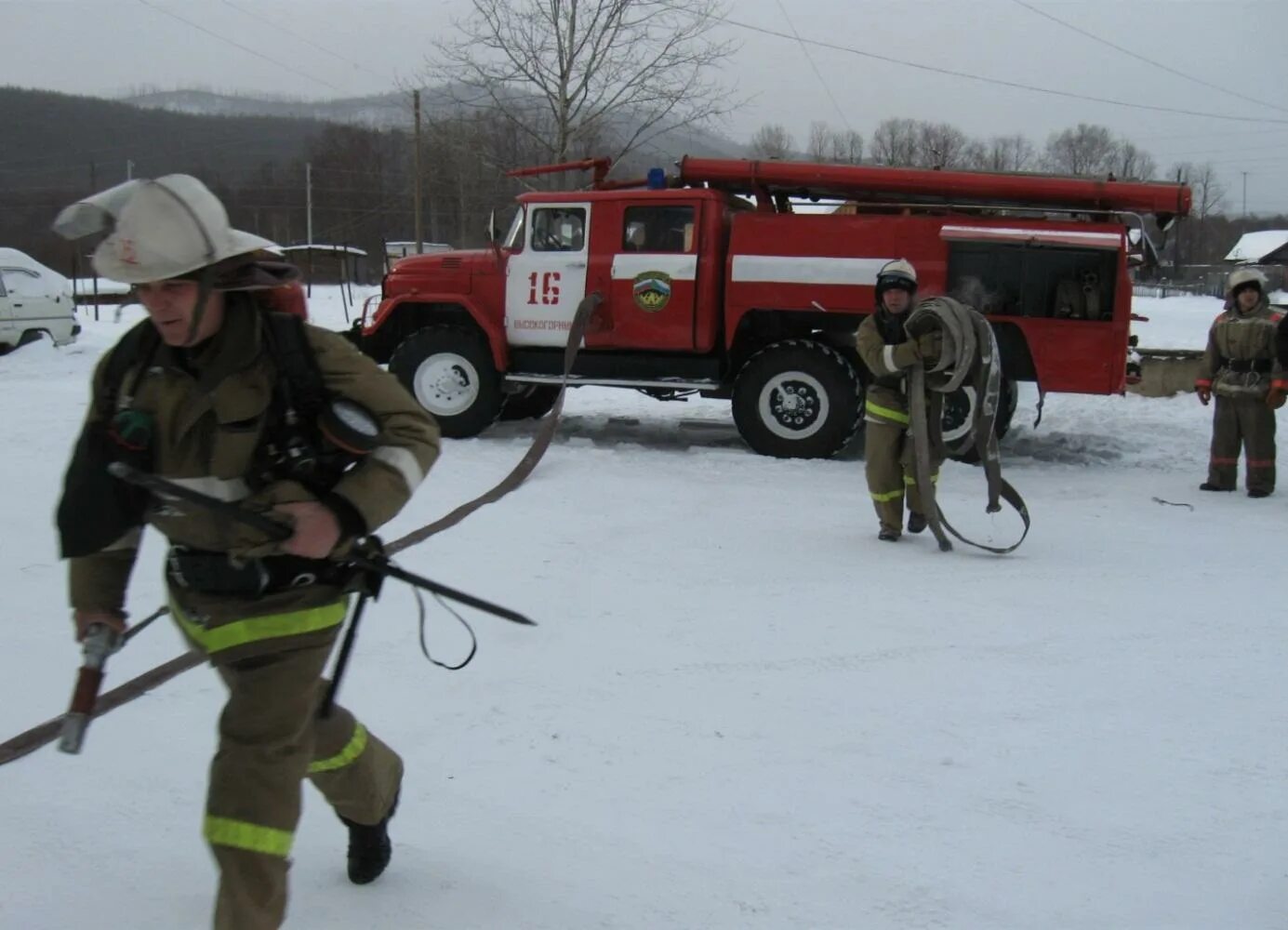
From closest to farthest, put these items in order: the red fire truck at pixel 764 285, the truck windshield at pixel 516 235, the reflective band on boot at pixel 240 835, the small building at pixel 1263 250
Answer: the reflective band on boot at pixel 240 835 < the red fire truck at pixel 764 285 < the truck windshield at pixel 516 235 < the small building at pixel 1263 250

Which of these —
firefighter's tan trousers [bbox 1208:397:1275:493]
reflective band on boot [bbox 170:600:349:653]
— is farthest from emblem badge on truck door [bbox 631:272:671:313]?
reflective band on boot [bbox 170:600:349:653]

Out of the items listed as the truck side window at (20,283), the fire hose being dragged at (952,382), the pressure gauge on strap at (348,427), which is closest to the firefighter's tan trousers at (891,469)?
the fire hose being dragged at (952,382)

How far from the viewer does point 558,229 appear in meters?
11.0

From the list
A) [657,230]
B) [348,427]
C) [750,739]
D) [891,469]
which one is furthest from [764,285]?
[348,427]

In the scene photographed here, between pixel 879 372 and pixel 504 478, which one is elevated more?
pixel 879 372

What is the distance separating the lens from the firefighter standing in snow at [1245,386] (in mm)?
9078

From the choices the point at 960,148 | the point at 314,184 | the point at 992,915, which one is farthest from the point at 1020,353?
the point at 314,184

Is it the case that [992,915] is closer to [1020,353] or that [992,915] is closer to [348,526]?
[348,526]

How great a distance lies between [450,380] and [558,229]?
182 cm

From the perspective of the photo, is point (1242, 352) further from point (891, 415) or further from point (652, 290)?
point (652, 290)

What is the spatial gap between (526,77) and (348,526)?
63.5 feet

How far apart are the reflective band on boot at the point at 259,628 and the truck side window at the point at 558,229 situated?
8.67 m

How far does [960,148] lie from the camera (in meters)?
54.4

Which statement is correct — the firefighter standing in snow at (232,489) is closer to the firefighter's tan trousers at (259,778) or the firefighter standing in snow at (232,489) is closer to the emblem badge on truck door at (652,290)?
the firefighter's tan trousers at (259,778)
